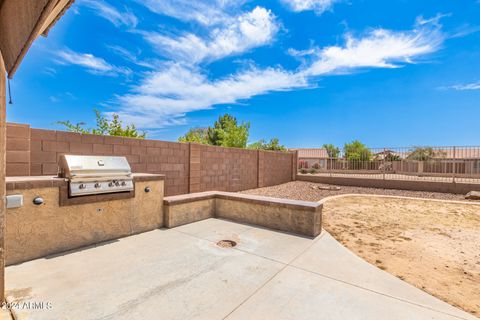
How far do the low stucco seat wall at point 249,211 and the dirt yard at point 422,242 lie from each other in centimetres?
83

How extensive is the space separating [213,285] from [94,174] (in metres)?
2.45

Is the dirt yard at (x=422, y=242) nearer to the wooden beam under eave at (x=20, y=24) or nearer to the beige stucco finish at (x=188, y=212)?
the beige stucco finish at (x=188, y=212)

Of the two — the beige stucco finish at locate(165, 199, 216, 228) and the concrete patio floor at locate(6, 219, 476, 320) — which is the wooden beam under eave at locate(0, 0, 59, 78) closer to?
the concrete patio floor at locate(6, 219, 476, 320)

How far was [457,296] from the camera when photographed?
2314mm

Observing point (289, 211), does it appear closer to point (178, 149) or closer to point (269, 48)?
point (178, 149)

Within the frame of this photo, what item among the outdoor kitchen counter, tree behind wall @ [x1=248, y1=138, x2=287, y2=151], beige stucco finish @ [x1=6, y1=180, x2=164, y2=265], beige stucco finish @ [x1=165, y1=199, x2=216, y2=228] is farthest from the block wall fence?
tree behind wall @ [x1=248, y1=138, x2=287, y2=151]

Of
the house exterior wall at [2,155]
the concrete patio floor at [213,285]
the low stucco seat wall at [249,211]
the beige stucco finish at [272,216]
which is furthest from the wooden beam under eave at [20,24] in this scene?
the beige stucco finish at [272,216]

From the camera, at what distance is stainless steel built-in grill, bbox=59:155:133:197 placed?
3053 mm

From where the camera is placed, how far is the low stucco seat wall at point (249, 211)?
410cm

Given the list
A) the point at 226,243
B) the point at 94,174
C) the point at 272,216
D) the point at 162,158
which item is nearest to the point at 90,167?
the point at 94,174

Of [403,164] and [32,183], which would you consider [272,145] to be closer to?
[403,164]

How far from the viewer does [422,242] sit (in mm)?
4051

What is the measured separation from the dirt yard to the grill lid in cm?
430

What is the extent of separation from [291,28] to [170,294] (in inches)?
578
